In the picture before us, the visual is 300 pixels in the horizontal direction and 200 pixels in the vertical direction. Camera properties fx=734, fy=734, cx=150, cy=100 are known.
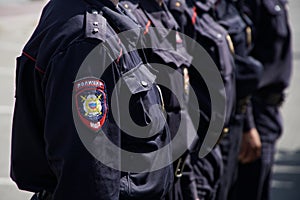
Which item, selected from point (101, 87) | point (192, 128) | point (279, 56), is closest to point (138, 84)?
point (101, 87)

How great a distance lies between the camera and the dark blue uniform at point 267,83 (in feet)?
14.7

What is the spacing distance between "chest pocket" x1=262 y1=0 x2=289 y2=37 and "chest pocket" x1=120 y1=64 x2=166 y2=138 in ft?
6.80

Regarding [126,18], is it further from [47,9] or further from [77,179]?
[77,179]

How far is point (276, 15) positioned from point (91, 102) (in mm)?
2549

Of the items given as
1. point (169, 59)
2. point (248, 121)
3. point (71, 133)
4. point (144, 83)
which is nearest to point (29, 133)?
point (71, 133)

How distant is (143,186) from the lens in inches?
98.9

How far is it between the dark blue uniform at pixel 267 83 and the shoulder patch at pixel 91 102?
7.79 feet

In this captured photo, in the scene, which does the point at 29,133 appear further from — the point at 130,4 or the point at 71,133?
the point at 130,4

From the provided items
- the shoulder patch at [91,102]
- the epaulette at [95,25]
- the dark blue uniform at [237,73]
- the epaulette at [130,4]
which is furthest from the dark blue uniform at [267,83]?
the shoulder patch at [91,102]

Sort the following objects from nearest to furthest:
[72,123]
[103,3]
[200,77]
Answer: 1. [72,123]
2. [103,3]
3. [200,77]

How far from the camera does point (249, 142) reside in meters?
4.55

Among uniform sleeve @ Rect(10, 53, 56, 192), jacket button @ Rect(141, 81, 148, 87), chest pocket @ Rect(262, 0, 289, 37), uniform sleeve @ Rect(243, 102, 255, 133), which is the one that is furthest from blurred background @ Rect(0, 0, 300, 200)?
jacket button @ Rect(141, 81, 148, 87)

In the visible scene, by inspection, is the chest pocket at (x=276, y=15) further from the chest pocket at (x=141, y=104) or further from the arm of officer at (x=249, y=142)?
the chest pocket at (x=141, y=104)

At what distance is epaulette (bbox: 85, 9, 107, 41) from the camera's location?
2184 millimetres
